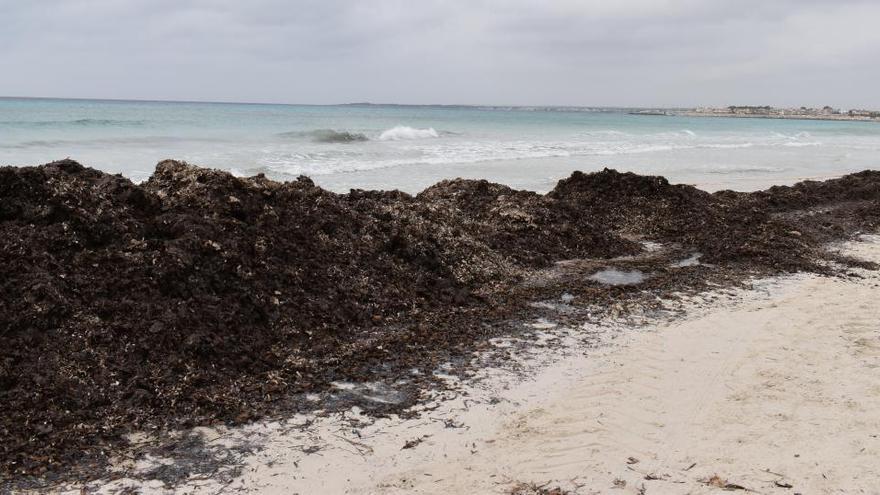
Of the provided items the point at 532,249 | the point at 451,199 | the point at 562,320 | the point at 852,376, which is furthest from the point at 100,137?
the point at 852,376

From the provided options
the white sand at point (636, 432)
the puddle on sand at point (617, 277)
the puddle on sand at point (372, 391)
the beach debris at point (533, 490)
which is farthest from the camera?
the puddle on sand at point (617, 277)

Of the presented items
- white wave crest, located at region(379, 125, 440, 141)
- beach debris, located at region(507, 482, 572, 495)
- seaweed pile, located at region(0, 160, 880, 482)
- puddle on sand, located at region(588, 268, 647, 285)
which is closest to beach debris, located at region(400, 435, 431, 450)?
beach debris, located at region(507, 482, 572, 495)

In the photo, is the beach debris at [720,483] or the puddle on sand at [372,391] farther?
the puddle on sand at [372,391]

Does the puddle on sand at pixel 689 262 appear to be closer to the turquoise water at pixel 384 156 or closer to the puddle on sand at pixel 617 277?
the puddle on sand at pixel 617 277

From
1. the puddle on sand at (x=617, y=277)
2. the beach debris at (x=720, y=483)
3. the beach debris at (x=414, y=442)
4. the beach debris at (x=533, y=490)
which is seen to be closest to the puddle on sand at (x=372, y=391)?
the beach debris at (x=414, y=442)

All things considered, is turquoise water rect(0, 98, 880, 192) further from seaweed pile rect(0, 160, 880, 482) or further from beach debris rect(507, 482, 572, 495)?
beach debris rect(507, 482, 572, 495)

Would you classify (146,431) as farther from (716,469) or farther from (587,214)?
(587,214)

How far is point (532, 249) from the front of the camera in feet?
26.1

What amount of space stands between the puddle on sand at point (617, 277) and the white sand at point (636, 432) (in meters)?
1.77

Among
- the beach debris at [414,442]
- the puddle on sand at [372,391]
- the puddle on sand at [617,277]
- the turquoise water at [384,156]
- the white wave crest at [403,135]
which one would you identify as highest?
the white wave crest at [403,135]

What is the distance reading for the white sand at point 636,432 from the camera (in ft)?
11.2

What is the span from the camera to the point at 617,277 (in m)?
7.38

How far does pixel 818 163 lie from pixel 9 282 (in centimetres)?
2955

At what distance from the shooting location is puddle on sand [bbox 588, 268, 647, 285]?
7.17 m
